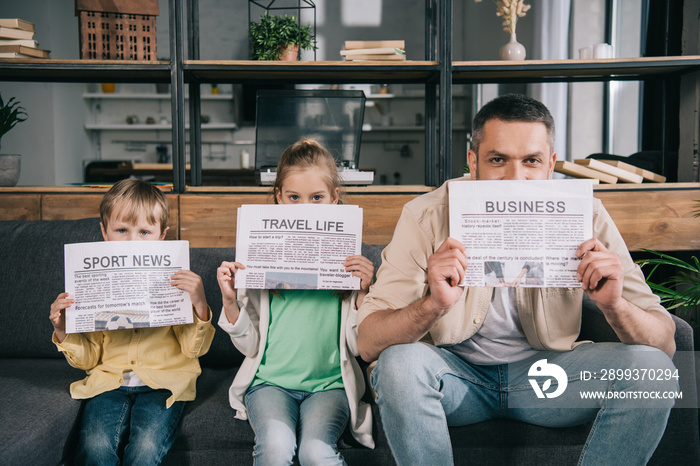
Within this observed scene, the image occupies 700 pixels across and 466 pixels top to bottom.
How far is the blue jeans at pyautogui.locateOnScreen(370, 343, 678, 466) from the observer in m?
1.12

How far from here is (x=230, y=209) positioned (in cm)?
220

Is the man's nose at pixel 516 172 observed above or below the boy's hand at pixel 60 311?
above

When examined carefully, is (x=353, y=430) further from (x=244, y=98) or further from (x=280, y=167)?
(x=244, y=98)

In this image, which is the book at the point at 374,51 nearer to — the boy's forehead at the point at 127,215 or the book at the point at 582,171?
the book at the point at 582,171

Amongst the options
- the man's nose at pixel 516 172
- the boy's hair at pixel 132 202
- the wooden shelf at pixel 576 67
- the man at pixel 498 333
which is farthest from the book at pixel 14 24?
the man's nose at pixel 516 172

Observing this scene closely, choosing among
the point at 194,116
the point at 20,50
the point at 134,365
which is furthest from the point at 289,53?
the point at 134,365

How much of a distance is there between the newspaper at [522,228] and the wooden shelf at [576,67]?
1226 millimetres

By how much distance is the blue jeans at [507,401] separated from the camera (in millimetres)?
1121

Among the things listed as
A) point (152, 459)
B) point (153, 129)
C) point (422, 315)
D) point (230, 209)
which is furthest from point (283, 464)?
point (153, 129)

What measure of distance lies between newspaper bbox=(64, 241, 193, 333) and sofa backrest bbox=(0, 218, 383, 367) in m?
0.33

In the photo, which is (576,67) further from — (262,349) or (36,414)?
(36,414)

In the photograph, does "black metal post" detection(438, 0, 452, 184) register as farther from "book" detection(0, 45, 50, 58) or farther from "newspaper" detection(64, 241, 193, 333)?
"book" detection(0, 45, 50, 58)

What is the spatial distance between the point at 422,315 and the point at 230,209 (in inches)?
48.5

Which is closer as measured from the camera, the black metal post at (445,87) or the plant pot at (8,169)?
the black metal post at (445,87)
